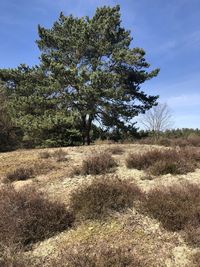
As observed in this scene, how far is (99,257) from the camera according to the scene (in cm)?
442

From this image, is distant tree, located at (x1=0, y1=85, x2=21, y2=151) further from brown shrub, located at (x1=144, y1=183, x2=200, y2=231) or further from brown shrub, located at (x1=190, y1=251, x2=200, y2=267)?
brown shrub, located at (x1=190, y1=251, x2=200, y2=267)

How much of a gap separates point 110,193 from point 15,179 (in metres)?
3.14

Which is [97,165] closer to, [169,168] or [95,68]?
[169,168]

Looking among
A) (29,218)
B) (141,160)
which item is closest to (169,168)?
(141,160)

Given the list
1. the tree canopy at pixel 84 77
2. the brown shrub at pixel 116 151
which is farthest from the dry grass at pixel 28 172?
the tree canopy at pixel 84 77

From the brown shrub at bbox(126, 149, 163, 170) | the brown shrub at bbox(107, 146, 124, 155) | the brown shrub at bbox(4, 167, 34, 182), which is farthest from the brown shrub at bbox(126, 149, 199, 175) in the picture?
the brown shrub at bbox(4, 167, 34, 182)

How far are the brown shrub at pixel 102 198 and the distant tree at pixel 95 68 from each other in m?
13.7

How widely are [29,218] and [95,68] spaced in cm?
1875

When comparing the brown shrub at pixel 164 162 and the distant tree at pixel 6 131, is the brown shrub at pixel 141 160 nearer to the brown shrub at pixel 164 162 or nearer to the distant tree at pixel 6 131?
the brown shrub at pixel 164 162

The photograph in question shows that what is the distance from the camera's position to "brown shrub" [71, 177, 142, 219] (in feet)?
19.2

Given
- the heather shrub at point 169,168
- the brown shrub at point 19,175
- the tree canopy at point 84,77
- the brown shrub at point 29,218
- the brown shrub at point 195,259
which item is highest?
the tree canopy at point 84,77

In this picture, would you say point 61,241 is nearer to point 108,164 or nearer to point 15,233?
point 15,233

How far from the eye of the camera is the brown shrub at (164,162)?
8.54 metres

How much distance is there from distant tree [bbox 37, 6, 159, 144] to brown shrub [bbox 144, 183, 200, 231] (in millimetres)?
13867
